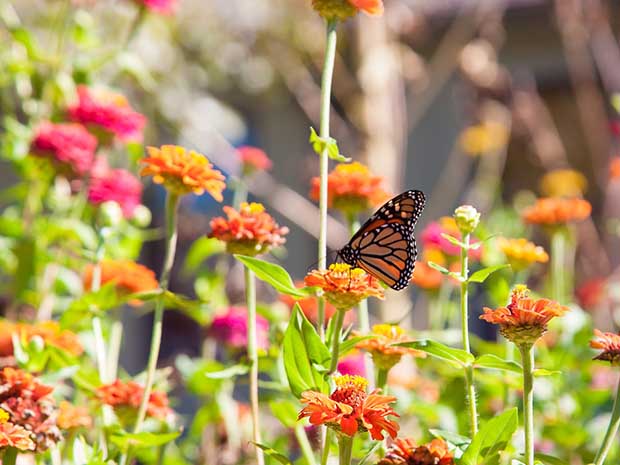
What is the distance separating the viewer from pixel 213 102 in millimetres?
4066

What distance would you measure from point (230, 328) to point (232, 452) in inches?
6.8

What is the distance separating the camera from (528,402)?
0.61m

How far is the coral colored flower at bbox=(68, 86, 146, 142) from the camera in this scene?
1.23 meters

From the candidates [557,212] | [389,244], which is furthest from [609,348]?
[557,212]

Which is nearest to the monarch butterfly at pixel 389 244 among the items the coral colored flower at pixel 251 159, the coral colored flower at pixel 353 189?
the coral colored flower at pixel 353 189

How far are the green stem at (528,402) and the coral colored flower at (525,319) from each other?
0.01 meters

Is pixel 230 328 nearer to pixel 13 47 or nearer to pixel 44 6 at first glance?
pixel 13 47

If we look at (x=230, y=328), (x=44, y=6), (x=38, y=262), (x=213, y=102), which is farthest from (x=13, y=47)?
(x=213, y=102)

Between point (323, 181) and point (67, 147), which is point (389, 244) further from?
point (67, 147)

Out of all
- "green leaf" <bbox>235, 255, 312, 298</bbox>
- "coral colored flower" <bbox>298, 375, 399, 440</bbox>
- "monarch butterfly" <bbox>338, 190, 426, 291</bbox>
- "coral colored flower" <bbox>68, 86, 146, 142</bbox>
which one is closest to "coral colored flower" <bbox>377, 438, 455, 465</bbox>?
"coral colored flower" <bbox>298, 375, 399, 440</bbox>

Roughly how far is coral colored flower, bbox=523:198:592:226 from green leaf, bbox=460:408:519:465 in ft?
2.04

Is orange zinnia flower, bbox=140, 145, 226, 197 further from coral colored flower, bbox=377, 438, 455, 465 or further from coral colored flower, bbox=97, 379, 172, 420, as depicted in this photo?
coral colored flower, bbox=377, 438, 455, 465

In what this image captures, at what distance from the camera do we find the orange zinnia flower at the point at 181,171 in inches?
30.7

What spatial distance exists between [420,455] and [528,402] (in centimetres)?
9
